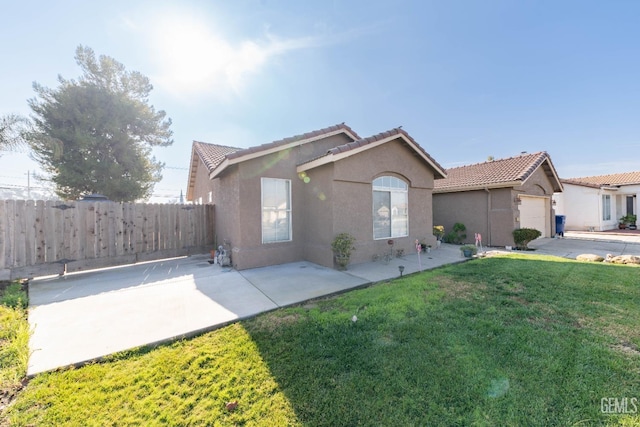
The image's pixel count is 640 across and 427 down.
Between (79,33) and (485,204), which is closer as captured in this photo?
(79,33)


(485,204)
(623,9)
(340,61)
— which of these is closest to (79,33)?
(340,61)

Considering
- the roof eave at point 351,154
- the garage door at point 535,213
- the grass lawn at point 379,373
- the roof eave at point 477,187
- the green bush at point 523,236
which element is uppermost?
the roof eave at point 351,154

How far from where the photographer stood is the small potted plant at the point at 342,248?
8.31 meters

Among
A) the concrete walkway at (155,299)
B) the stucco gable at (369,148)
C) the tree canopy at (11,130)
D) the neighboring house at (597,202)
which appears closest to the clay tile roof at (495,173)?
the stucco gable at (369,148)

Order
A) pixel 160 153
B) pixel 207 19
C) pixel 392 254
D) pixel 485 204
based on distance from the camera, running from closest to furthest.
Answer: pixel 207 19
pixel 392 254
pixel 485 204
pixel 160 153

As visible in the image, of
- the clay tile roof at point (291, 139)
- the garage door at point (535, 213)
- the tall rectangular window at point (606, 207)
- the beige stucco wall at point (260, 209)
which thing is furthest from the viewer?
the tall rectangular window at point (606, 207)

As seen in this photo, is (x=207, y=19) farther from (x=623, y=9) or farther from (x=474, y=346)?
(x=623, y=9)

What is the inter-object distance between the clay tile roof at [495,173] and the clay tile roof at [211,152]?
42.8ft

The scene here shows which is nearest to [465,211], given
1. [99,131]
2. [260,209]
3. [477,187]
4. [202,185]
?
[477,187]

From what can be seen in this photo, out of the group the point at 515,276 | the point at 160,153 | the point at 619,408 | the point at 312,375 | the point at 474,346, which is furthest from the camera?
the point at 160,153

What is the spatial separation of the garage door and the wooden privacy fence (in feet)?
59.9

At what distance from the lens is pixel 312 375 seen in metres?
3.15

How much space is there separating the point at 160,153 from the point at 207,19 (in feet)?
55.2

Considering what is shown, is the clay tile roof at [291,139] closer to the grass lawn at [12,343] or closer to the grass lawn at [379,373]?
the grass lawn at [379,373]
